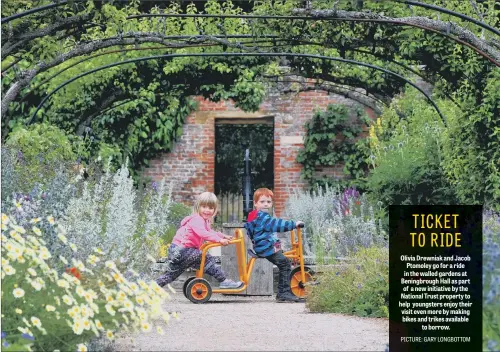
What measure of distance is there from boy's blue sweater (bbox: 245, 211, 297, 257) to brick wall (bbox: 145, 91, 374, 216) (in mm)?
8928

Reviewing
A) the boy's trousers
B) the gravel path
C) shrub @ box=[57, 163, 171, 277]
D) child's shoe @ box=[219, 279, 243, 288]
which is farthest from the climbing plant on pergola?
the gravel path

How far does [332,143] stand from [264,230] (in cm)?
976

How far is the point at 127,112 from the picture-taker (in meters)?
15.6

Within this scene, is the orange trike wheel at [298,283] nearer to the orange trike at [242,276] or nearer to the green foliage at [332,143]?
the orange trike at [242,276]

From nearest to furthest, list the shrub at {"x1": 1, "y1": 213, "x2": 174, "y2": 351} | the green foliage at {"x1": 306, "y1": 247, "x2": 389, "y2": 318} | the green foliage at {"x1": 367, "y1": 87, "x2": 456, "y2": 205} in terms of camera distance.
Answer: the shrub at {"x1": 1, "y1": 213, "x2": 174, "y2": 351} → the green foliage at {"x1": 306, "y1": 247, "x2": 389, "y2": 318} → the green foliage at {"x1": 367, "y1": 87, "x2": 456, "y2": 205}

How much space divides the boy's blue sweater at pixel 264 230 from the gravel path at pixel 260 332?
533mm

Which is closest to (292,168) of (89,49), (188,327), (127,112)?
(127,112)

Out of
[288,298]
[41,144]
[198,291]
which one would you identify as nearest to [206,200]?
[198,291]

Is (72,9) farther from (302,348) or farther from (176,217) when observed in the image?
(176,217)

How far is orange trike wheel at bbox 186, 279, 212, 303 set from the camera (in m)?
8.33

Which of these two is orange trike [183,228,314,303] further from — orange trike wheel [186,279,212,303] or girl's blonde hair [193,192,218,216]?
girl's blonde hair [193,192,218,216]

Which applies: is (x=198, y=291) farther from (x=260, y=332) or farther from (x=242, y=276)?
(x=260, y=332)

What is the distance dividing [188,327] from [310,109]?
11.8 metres

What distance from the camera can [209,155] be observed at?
1752 cm
